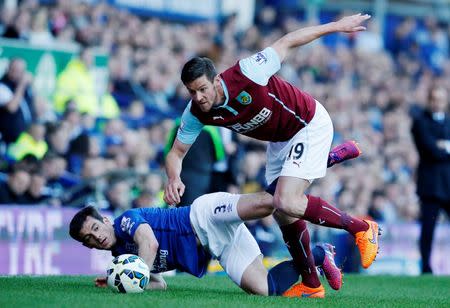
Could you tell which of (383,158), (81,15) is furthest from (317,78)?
(81,15)

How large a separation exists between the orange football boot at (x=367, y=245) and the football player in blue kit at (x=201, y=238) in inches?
18.0

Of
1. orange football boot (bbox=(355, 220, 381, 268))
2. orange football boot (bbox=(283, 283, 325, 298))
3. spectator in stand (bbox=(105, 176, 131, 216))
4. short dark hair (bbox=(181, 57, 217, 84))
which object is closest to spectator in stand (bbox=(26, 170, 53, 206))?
spectator in stand (bbox=(105, 176, 131, 216))

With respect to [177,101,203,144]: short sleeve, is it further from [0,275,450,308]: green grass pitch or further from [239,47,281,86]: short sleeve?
[0,275,450,308]: green grass pitch

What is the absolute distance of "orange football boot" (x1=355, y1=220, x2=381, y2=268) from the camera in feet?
29.4

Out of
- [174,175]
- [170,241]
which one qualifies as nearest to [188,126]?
[174,175]

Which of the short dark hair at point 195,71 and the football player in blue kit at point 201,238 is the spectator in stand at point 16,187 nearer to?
the football player in blue kit at point 201,238

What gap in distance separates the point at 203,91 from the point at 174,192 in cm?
93

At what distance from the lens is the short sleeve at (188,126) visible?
9.19 meters

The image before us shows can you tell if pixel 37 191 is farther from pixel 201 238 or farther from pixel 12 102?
pixel 201 238

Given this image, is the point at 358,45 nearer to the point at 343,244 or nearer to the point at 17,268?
the point at 343,244

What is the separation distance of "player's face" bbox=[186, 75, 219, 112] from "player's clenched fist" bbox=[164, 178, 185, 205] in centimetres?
75

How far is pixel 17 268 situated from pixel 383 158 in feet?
33.3

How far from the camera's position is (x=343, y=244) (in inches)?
632

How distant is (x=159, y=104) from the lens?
59.1ft
